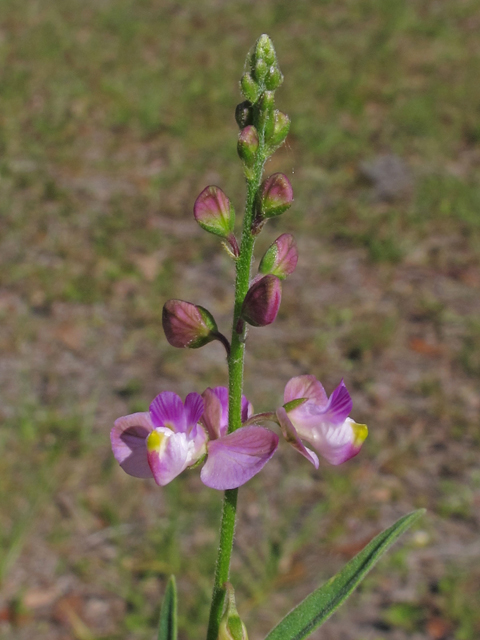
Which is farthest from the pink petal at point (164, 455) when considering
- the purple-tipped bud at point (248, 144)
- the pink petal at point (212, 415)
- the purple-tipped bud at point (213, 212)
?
the purple-tipped bud at point (248, 144)

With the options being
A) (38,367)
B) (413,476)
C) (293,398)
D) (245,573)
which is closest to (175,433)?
(293,398)

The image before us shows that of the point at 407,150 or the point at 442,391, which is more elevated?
the point at 407,150

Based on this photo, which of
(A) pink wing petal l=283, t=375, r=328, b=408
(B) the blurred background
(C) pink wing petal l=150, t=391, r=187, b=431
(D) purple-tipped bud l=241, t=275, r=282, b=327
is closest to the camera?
(D) purple-tipped bud l=241, t=275, r=282, b=327

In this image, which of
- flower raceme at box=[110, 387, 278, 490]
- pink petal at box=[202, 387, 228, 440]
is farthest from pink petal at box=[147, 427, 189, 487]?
pink petal at box=[202, 387, 228, 440]

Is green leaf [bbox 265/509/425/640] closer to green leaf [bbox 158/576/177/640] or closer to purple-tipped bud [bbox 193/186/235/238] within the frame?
green leaf [bbox 158/576/177/640]

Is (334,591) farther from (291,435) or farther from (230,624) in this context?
(291,435)

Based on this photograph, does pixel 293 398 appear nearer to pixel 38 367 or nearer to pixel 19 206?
pixel 38 367
